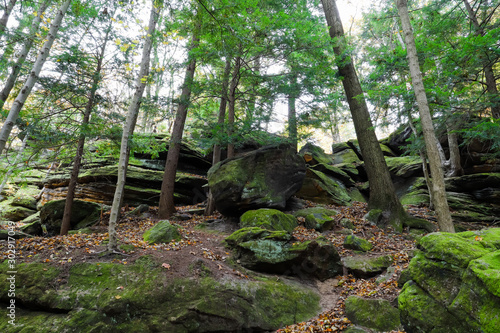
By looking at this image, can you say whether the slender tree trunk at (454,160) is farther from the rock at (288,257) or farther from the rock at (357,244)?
the rock at (288,257)

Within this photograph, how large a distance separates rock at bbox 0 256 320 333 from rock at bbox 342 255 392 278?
1443mm

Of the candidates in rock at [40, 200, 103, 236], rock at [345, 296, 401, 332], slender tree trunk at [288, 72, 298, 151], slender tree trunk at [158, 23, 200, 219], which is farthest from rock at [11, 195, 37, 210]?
rock at [345, 296, 401, 332]

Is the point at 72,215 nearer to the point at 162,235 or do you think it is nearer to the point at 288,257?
the point at 162,235

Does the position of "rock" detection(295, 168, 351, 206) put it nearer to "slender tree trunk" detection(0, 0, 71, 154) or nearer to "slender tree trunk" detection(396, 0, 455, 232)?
"slender tree trunk" detection(396, 0, 455, 232)

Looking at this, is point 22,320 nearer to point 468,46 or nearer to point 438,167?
point 438,167

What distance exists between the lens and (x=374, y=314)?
14.0ft

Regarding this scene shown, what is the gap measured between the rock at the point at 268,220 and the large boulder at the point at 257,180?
74 centimetres

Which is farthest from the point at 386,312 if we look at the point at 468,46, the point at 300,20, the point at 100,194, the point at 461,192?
the point at 100,194

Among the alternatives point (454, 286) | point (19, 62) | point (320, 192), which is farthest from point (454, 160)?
point (19, 62)

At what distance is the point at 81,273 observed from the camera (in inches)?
190

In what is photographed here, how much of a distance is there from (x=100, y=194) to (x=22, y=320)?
8.71 meters

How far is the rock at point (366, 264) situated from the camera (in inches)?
237

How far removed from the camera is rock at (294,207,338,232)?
880 cm

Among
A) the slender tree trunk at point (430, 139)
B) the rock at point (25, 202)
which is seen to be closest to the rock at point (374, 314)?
the slender tree trunk at point (430, 139)
